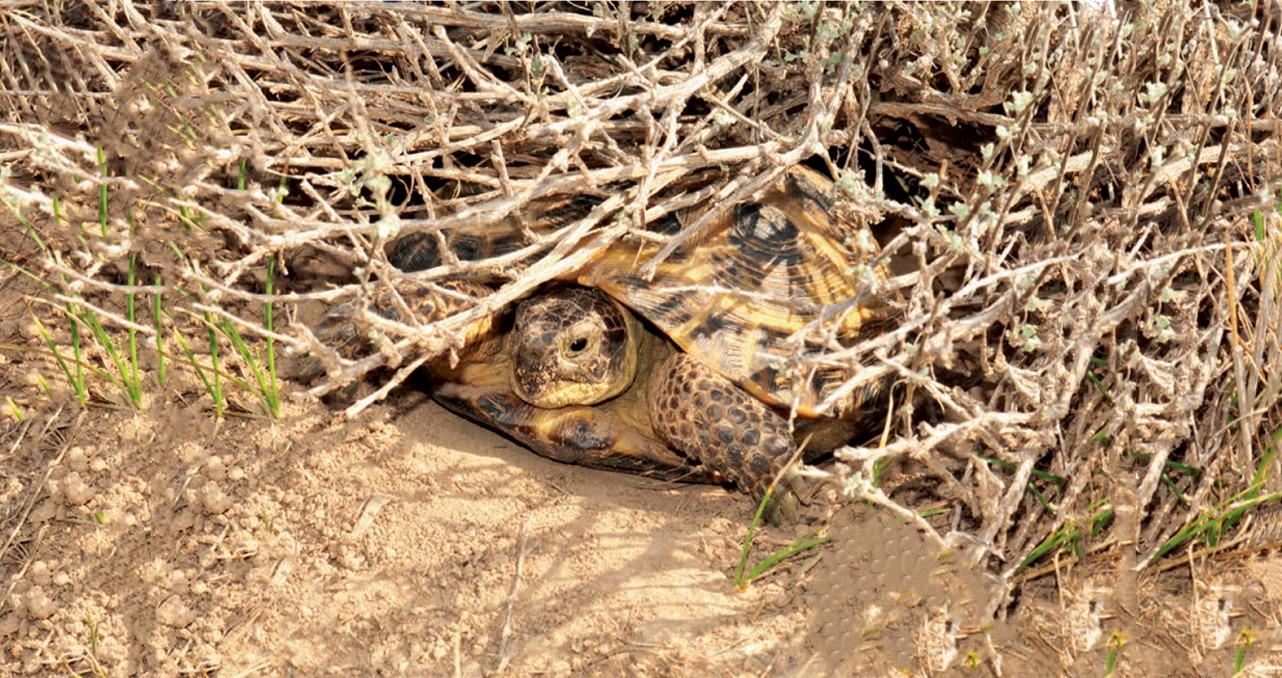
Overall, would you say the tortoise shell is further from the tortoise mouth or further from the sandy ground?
the sandy ground

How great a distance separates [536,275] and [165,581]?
4.34 ft

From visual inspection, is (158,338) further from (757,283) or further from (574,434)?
→ (757,283)

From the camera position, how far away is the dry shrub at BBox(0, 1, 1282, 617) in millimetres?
2490

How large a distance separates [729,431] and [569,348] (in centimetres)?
61

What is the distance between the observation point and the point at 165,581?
8.90 ft

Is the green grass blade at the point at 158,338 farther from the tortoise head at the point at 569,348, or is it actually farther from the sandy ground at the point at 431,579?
the tortoise head at the point at 569,348

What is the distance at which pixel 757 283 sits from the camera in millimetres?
Answer: 3318

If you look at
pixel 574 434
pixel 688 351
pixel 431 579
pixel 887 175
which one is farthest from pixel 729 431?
pixel 887 175

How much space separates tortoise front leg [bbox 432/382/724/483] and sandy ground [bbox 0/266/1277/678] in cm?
18

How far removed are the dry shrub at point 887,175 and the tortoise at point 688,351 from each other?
23cm

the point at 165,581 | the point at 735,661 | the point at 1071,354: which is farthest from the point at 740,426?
the point at 165,581

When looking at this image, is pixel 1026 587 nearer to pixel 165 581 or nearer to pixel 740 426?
pixel 740 426

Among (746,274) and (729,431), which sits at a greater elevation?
(746,274)

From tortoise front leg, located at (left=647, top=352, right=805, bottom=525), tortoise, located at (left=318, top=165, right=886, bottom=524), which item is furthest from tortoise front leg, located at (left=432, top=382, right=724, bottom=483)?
tortoise front leg, located at (left=647, top=352, right=805, bottom=525)
